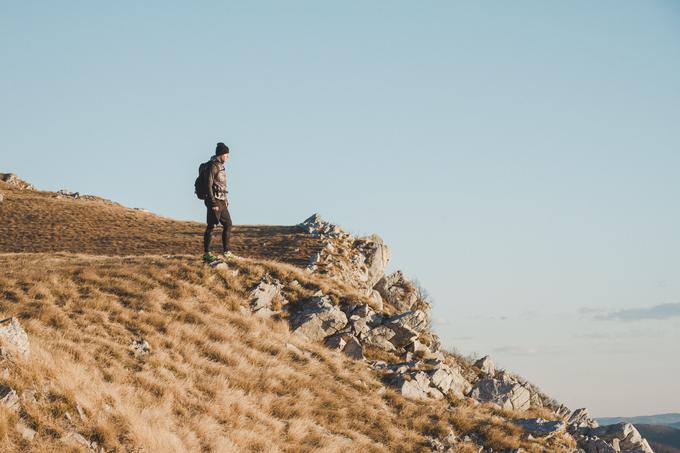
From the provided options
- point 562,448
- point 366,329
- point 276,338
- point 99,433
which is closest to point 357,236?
point 366,329

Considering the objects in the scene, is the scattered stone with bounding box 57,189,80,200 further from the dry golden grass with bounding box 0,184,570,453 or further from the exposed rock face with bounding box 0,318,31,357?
the exposed rock face with bounding box 0,318,31,357

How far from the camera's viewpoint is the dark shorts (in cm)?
1823

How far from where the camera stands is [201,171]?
17891mm

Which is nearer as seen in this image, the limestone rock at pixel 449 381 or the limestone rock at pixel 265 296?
the limestone rock at pixel 449 381

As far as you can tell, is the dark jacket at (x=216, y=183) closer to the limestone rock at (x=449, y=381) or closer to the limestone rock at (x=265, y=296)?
the limestone rock at (x=265, y=296)

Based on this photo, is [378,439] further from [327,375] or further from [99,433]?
[99,433]

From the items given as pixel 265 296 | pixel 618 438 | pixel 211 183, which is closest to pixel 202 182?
pixel 211 183

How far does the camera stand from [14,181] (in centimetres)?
7056

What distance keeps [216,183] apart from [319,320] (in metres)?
5.33

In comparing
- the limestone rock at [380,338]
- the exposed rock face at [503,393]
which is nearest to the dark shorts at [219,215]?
the limestone rock at [380,338]

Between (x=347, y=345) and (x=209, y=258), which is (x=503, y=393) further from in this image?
(x=209, y=258)

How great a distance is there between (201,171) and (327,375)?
7.51 metres

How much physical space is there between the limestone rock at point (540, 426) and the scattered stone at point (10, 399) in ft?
36.5

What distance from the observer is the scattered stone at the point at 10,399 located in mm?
8039
